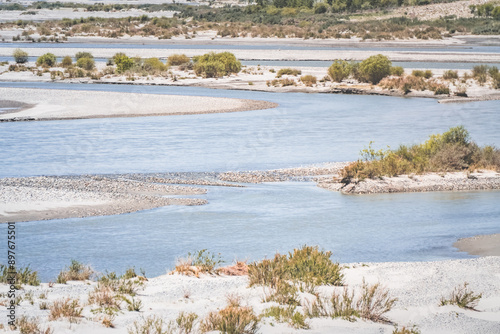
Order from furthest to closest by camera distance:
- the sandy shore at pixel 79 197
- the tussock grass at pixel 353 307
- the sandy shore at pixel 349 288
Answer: the sandy shore at pixel 79 197
the tussock grass at pixel 353 307
the sandy shore at pixel 349 288

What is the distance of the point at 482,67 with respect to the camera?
51438 mm

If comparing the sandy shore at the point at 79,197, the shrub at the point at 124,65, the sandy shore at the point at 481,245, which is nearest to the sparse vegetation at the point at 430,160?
the sandy shore at the point at 79,197

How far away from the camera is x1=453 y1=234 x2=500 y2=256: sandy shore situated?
1529cm

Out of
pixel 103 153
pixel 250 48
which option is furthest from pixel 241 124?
pixel 250 48

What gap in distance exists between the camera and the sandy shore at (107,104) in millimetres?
37750

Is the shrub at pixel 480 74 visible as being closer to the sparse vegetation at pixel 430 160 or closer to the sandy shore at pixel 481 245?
the sparse vegetation at pixel 430 160

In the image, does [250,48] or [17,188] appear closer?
[17,188]

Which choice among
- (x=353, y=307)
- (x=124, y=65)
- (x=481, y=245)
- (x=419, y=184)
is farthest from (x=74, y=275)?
(x=124, y=65)

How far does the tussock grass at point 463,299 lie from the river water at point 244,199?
4.14m

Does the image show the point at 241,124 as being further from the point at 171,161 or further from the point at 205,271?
the point at 205,271

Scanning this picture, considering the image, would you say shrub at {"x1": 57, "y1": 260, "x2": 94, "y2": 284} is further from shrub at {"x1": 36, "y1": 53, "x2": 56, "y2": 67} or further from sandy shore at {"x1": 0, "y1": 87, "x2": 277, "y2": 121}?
shrub at {"x1": 36, "y1": 53, "x2": 56, "y2": 67}

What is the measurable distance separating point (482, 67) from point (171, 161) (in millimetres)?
32120

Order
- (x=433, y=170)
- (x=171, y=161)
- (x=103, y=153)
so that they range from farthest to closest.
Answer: (x=103, y=153) → (x=171, y=161) → (x=433, y=170)

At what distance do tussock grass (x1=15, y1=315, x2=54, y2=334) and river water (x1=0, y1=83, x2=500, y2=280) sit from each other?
190 inches
